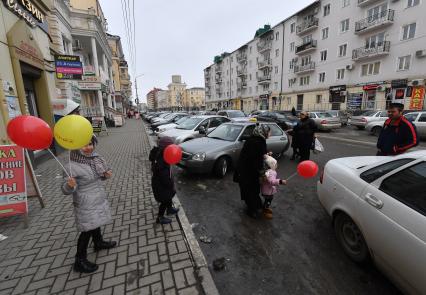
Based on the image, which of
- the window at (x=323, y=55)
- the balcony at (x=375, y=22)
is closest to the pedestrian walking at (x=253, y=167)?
the balcony at (x=375, y=22)

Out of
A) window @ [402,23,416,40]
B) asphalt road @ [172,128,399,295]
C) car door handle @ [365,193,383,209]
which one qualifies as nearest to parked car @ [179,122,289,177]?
asphalt road @ [172,128,399,295]

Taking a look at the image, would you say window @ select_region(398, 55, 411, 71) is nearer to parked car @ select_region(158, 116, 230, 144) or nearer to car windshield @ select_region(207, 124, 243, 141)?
parked car @ select_region(158, 116, 230, 144)

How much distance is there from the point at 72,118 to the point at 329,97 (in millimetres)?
31439

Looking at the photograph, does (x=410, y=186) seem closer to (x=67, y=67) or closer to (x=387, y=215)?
(x=387, y=215)

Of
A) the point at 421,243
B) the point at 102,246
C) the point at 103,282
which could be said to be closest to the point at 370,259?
the point at 421,243

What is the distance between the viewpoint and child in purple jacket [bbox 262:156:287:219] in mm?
3539

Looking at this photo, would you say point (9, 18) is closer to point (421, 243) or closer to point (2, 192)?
point (2, 192)

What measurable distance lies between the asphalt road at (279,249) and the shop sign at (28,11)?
7.61 m

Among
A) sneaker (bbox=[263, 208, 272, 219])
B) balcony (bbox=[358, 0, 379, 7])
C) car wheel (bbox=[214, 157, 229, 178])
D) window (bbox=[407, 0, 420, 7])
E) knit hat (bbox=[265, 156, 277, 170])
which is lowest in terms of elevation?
sneaker (bbox=[263, 208, 272, 219])

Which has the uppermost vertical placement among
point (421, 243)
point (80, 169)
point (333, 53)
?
point (333, 53)

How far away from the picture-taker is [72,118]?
7.32 feet

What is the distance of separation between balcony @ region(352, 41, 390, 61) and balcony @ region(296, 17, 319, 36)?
7955mm

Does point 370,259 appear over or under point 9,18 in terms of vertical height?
under

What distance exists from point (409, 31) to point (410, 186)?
87.8 feet
